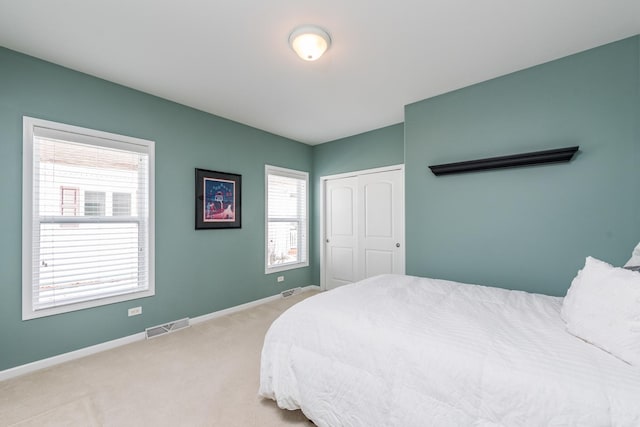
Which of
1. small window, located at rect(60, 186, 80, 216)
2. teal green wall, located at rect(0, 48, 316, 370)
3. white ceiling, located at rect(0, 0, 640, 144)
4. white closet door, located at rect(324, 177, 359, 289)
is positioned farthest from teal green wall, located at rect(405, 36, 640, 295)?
small window, located at rect(60, 186, 80, 216)

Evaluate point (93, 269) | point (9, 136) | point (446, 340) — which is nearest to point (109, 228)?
point (93, 269)

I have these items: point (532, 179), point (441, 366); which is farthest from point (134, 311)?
point (532, 179)

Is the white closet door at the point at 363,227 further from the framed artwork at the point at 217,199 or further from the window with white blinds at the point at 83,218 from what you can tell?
the window with white blinds at the point at 83,218

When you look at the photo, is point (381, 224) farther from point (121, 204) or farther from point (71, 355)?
point (71, 355)

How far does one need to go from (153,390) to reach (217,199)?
216 centimetres

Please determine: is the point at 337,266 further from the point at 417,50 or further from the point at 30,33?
the point at 30,33

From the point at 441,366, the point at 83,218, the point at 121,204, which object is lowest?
the point at 441,366

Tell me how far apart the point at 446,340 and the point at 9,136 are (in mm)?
3459

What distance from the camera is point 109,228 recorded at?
2.74 metres

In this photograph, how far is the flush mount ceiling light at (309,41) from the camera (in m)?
1.98

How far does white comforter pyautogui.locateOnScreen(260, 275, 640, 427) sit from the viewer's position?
102 centimetres

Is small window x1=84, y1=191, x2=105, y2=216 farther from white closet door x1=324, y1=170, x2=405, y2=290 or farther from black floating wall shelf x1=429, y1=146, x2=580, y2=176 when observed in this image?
black floating wall shelf x1=429, y1=146, x2=580, y2=176

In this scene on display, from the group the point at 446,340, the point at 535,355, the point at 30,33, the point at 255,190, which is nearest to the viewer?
the point at 535,355

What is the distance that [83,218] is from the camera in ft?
8.39
